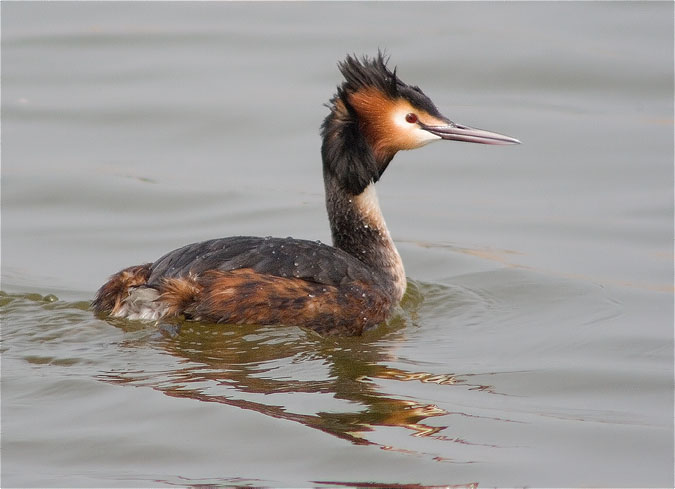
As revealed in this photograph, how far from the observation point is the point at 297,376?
6.30 metres

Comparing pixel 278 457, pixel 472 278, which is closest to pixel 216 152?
pixel 472 278

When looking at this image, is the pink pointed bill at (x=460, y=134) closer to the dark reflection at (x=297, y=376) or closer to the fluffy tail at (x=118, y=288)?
the dark reflection at (x=297, y=376)

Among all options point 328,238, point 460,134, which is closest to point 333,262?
point 460,134

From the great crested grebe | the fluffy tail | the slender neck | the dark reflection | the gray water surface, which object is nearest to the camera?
the gray water surface

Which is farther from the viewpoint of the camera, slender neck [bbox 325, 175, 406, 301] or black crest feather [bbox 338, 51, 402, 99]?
slender neck [bbox 325, 175, 406, 301]

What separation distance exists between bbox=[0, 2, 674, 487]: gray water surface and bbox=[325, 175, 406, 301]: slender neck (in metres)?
0.41

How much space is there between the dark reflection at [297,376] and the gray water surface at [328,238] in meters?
0.02

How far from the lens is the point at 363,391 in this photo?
6152 millimetres

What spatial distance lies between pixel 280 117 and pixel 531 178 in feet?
8.55

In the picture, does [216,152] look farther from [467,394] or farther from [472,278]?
[467,394]

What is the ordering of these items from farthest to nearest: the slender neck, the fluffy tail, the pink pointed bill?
1. the pink pointed bill
2. the slender neck
3. the fluffy tail

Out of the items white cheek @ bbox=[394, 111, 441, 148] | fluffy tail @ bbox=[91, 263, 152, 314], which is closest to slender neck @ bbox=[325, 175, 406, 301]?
white cheek @ bbox=[394, 111, 441, 148]

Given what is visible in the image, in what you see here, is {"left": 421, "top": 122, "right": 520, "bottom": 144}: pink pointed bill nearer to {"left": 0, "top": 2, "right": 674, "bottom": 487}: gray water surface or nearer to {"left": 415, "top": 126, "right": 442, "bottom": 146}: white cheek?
{"left": 415, "top": 126, "right": 442, "bottom": 146}: white cheek

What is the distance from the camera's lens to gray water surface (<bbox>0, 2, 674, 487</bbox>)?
18.1 ft
